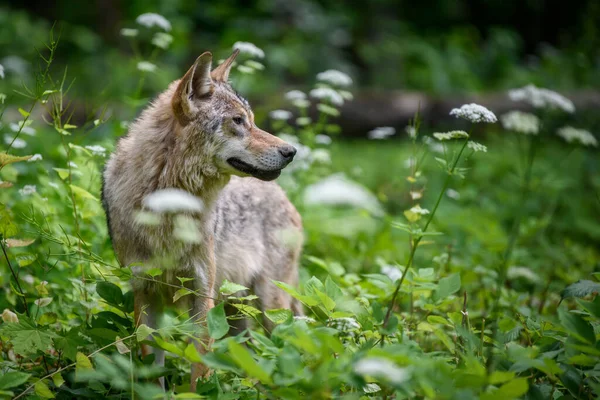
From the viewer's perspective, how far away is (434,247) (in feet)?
21.2

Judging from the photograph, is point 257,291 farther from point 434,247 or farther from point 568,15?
point 568,15

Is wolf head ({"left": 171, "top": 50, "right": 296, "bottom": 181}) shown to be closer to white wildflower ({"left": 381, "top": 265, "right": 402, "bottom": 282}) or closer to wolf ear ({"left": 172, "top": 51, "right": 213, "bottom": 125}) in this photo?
wolf ear ({"left": 172, "top": 51, "right": 213, "bottom": 125})

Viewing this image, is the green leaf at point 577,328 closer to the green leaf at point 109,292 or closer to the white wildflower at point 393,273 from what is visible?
the white wildflower at point 393,273

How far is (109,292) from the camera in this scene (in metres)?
3.14

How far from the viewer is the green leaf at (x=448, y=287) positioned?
3389mm

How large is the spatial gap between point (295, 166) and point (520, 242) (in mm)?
2772

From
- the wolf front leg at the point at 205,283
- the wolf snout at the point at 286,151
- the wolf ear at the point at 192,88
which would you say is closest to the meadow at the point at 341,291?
the wolf front leg at the point at 205,283

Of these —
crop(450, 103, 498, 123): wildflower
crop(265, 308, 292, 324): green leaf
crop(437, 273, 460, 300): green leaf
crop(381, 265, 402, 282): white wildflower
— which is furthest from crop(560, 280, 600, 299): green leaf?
crop(265, 308, 292, 324): green leaf

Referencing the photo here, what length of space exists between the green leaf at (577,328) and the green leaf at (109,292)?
213 centimetres

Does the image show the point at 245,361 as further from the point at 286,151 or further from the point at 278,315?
the point at 286,151

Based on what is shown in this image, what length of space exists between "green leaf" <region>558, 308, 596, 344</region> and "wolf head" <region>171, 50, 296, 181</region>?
5.70 feet


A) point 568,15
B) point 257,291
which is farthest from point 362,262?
point 568,15

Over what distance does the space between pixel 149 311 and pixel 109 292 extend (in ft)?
1.53

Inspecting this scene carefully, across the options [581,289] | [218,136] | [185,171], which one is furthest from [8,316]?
[581,289]
